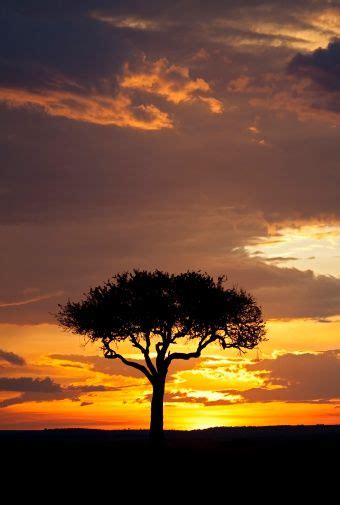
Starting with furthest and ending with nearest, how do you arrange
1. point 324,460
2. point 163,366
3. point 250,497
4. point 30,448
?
point 163,366, point 30,448, point 324,460, point 250,497

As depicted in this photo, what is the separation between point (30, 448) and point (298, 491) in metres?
32.5

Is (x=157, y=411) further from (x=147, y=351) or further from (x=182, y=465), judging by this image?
(x=182, y=465)

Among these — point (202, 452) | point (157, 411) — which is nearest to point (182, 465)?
point (202, 452)

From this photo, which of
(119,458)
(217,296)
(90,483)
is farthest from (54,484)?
(217,296)

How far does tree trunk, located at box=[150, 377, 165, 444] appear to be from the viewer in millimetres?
79438

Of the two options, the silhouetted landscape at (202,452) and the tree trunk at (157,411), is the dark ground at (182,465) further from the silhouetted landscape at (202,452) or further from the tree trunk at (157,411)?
the tree trunk at (157,411)

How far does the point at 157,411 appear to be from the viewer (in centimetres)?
8000

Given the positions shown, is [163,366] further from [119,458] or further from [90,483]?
[90,483]

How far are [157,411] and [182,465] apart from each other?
2066cm

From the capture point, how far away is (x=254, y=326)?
280 ft

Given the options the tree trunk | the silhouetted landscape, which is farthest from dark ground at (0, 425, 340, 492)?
the tree trunk

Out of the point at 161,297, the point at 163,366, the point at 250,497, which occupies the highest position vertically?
the point at 161,297

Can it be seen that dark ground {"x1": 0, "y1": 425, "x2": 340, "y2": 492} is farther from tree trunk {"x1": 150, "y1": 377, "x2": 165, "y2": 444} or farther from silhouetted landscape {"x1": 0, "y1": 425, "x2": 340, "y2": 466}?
tree trunk {"x1": 150, "y1": 377, "x2": 165, "y2": 444}

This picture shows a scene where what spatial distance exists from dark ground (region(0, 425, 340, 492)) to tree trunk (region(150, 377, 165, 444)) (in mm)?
1719
